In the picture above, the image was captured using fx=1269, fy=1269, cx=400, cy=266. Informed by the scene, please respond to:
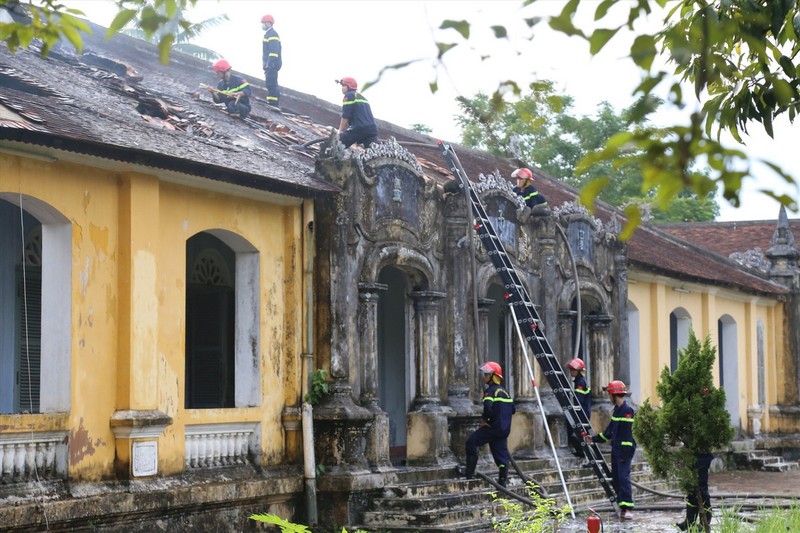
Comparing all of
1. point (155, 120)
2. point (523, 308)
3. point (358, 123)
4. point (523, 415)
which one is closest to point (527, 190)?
point (523, 308)

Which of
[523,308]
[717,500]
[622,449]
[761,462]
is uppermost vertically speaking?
[523,308]

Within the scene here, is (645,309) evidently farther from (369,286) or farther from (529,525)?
(529,525)

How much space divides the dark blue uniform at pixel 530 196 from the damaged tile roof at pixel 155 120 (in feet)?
3.61

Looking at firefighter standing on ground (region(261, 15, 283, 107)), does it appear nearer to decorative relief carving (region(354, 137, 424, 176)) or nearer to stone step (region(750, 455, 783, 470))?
decorative relief carving (region(354, 137, 424, 176))

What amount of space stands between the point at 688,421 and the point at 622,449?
3.76m

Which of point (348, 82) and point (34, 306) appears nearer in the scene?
point (34, 306)

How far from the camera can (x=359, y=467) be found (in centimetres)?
1449

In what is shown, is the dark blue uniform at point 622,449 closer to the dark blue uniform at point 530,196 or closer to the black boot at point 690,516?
the black boot at point 690,516

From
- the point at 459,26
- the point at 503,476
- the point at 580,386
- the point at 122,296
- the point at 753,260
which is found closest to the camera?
the point at 459,26

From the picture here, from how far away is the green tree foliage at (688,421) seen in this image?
39.2 ft

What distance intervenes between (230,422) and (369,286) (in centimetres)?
255

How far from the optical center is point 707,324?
26797 mm

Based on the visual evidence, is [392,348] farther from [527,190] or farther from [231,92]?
[231,92]

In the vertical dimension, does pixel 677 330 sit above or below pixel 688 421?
above
